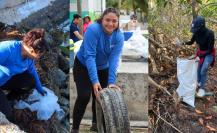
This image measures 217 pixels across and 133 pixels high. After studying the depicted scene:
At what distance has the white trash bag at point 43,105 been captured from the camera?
377 centimetres

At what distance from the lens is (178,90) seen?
6.62 m

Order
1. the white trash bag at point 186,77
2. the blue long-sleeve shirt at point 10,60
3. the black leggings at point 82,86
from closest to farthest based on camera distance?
the blue long-sleeve shirt at point 10,60 < the black leggings at point 82,86 < the white trash bag at point 186,77

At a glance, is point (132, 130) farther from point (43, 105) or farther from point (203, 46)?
point (203, 46)

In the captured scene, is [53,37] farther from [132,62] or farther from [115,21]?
[132,62]

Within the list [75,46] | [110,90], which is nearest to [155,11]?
[75,46]

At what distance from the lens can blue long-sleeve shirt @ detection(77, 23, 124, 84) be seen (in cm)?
386

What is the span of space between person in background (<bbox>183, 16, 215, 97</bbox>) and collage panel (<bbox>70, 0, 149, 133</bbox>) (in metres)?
1.68

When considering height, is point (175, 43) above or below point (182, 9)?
below

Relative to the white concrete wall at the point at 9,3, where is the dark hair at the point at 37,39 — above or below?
below

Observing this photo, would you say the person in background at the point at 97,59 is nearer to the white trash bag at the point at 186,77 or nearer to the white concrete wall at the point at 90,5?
the white concrete wall at the point at 90,5

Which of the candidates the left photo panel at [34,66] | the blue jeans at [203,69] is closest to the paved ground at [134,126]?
the left photo panel at [34,66]

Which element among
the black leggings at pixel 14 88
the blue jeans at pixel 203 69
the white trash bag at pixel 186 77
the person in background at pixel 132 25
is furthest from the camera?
the blue jeans at pixel 203 69

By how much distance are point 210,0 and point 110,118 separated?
5.18 meters

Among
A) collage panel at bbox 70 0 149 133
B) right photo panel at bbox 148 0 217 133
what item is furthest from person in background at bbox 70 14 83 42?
right photo panel at bbox 148 0 217 133
